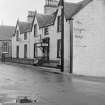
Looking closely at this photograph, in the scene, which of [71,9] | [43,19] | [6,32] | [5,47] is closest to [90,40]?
[71,9]

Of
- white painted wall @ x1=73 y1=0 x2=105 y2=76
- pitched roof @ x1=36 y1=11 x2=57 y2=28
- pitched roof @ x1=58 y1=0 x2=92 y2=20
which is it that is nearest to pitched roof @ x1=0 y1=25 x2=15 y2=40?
pitched roof @ x1=36 y1=11 x2=57 y2=28

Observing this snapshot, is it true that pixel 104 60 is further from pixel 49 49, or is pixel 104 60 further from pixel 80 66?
pixel 49 49

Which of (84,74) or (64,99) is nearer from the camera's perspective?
(64,99)

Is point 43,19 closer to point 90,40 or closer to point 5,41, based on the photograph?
point 90,40

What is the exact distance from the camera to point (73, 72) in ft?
77.4

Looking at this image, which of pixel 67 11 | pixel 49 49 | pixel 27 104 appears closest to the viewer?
pixel 27 104

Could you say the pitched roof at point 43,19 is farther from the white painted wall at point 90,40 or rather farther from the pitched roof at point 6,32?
the pitched roof at point 6,32

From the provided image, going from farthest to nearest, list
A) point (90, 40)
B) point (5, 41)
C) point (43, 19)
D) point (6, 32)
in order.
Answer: point (6, 32) → point (5, 41) → point (43, 19) → point (90, 40)

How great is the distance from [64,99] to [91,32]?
14.8 meters

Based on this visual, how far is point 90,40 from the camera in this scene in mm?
23672

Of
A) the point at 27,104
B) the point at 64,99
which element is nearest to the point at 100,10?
the point at 64,99

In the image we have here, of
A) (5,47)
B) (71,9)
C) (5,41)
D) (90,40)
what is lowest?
(90,40)

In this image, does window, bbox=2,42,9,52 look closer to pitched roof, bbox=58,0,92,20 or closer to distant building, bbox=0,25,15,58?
distant building, bbox=0,25,15,58

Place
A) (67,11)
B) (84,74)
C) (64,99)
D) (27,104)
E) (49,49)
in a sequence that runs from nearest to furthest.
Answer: (27,104), (64,99), (84,74), (67,11), (49,49)
